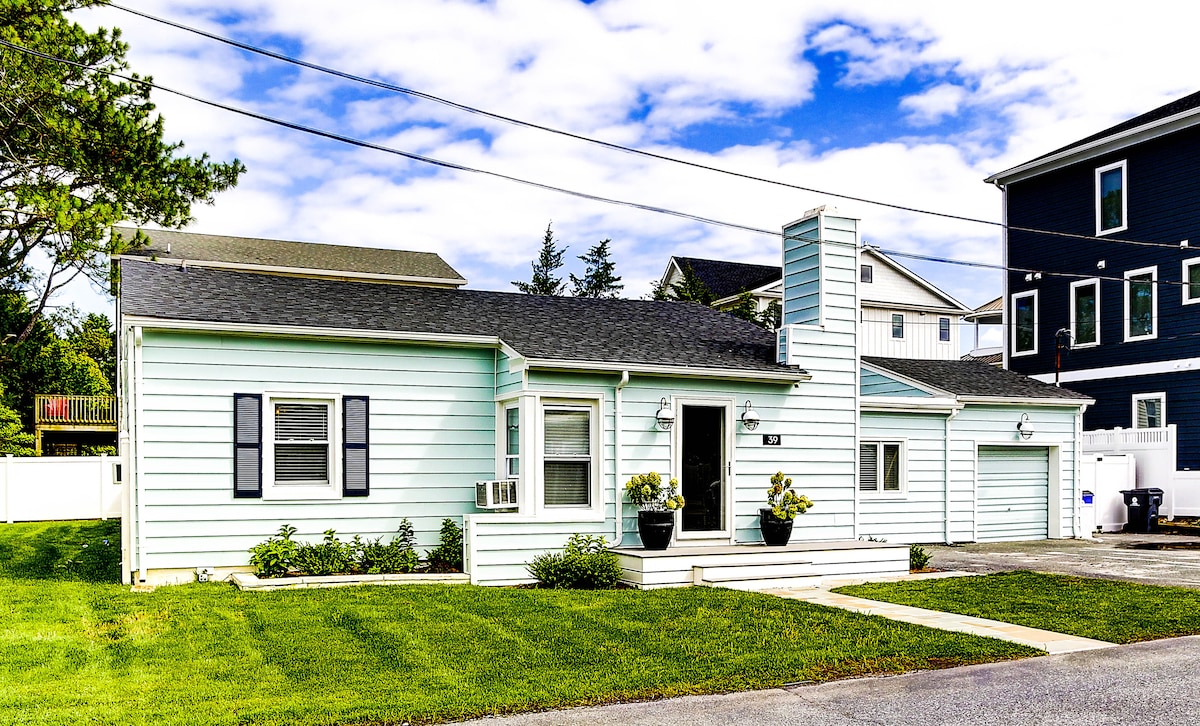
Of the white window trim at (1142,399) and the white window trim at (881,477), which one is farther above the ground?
the white window trim at (1142,399)

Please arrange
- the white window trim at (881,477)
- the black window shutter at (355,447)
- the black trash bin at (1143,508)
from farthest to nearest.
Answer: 1. the black trash bin at (1143,508)
2. the white window trim at (881,477)
3. the black window shutter at (355,447)

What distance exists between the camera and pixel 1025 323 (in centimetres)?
2714

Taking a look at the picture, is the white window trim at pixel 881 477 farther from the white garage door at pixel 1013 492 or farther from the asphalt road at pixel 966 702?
the asphalt road at pixel 966 702

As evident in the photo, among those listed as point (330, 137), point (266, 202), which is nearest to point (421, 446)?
point (330, 137)

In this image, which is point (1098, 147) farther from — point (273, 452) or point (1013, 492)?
point (273, 452)

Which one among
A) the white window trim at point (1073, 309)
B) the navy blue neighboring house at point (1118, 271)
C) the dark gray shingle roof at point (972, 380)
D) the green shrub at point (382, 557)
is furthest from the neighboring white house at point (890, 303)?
the green shrub at point (382, 557)

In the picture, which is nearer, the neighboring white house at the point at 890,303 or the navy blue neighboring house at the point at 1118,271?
the navy blue neighboring house at the point at 1118,271

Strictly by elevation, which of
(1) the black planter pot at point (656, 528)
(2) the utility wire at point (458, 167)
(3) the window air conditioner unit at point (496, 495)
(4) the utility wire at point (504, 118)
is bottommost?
(1) the black planter pot at point (656, 528)

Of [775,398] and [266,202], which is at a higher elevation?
[266,202]

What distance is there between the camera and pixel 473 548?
11.2 m

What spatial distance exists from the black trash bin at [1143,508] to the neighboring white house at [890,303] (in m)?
18.1

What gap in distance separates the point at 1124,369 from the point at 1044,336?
270 centimetres

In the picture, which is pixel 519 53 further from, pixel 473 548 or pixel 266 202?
pixel 266 202

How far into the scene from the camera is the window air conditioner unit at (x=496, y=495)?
463 inches
